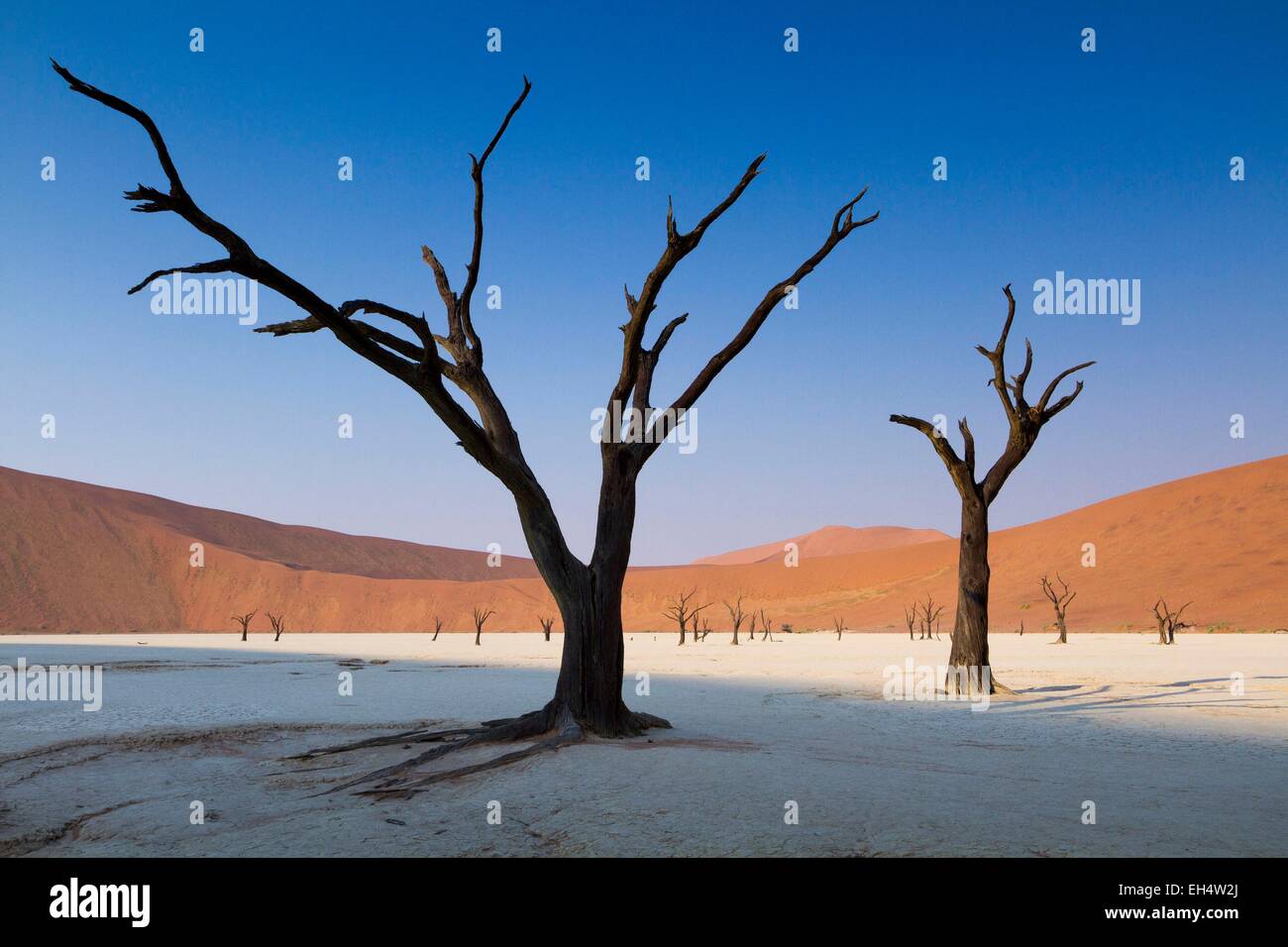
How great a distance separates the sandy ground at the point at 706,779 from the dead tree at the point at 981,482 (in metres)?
1.39

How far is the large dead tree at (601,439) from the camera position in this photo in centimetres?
936

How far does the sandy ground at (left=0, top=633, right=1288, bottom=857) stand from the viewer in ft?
19.1

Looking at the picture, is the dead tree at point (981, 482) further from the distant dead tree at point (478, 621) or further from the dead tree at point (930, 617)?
the dead tree at point (930, 617)

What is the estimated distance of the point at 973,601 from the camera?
55.5 ft

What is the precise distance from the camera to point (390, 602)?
91.2m

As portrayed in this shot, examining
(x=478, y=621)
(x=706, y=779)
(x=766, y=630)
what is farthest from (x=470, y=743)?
(x=766, y=630)

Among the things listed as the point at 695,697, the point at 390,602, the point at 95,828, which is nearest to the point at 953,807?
the point at 95,828

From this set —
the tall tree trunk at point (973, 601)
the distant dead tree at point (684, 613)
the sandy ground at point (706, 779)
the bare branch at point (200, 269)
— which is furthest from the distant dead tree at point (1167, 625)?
the bare branch at point (200, 269)

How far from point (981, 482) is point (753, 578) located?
279ft

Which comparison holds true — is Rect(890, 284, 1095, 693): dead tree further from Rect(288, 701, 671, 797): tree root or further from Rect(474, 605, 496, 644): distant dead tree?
Rect(474, 605, 496, 644): distant dead tree

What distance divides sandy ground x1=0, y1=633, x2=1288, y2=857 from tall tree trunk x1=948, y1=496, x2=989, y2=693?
127 cm

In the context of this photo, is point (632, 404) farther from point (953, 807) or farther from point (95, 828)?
point (95, 828)

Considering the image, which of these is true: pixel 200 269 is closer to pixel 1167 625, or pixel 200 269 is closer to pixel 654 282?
pixel 654 282
